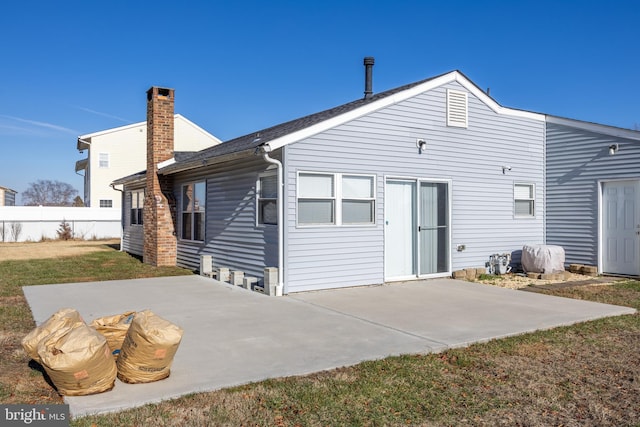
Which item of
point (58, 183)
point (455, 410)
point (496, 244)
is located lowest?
point (455, 410)

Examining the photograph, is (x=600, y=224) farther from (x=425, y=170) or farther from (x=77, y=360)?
(x=77, y=360)

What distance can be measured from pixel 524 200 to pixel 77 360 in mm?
11122

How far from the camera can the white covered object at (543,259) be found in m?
11.1

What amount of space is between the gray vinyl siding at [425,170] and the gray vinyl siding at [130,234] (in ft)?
29.8

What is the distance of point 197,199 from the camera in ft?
40.7

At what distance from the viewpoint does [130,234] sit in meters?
17.5

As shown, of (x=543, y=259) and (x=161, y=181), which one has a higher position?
(x=161, y=181)

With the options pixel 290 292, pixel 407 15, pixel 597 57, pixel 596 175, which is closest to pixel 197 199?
pixel 290 292

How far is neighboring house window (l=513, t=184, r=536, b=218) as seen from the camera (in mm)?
12172

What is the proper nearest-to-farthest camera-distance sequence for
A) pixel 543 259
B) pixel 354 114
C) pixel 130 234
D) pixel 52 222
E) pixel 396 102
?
pixel 354 114 → pixel 396 102 → pixel 543 259 → pixel 130 234 → pixel 52 222

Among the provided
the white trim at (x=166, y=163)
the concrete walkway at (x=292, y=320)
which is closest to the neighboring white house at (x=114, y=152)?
the white trim at (x=166, y=163)

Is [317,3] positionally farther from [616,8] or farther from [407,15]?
[616,8]

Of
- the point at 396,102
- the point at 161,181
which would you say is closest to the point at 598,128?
the point at 396,102

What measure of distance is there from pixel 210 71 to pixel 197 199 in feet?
25.0
